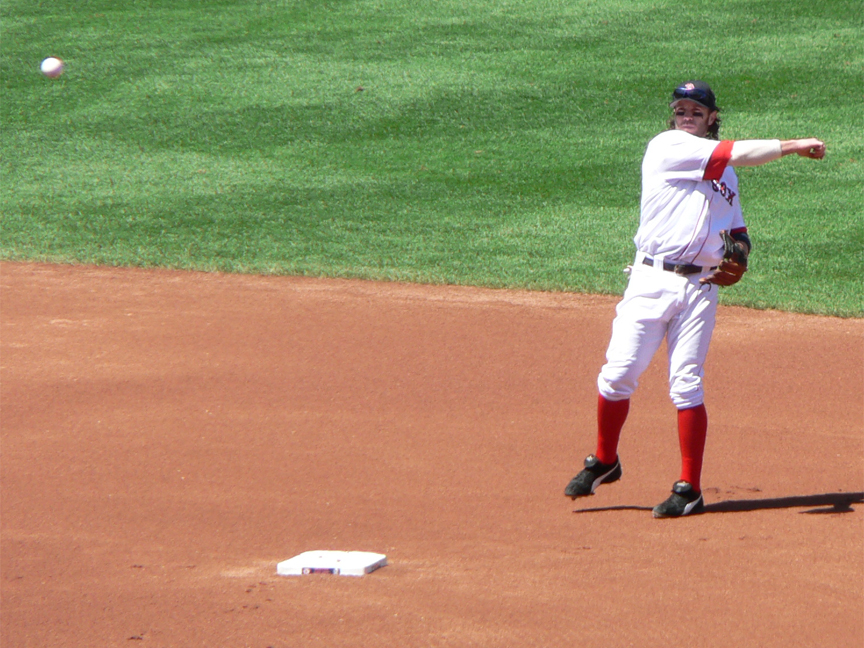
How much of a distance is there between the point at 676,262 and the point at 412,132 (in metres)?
7.78

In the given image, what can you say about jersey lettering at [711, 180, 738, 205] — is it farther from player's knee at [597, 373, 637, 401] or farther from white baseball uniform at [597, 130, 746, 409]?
player's knee at [597, 373, 637, 401]

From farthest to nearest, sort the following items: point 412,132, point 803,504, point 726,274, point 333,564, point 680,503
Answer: point 412,132 < point 803,504 < point 680,503 < point 726,274 < point 333,564

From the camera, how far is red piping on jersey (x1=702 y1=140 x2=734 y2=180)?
4508 millimetres

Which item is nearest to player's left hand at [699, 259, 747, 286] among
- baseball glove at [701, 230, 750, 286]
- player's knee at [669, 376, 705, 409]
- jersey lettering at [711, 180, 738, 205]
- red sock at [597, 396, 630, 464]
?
baseball glove at [701, 230, 750, 286]

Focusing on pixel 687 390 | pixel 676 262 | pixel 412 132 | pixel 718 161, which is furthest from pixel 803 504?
pixel 412 132

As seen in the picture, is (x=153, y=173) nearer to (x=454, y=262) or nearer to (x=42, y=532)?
(x=454, y=262)

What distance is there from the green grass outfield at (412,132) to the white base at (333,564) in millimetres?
4480

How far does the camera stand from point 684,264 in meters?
4.71

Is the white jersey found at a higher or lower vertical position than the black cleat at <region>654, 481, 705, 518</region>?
higher

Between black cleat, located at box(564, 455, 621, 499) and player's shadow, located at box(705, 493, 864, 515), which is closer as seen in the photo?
player's shadow, located at box(705, 493, 864, 515)

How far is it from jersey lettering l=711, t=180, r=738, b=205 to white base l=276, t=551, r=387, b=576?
2.04 m

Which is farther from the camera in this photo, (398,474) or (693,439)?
(398,474)

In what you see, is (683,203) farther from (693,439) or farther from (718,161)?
(693,439)

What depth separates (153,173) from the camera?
37.5 ft
